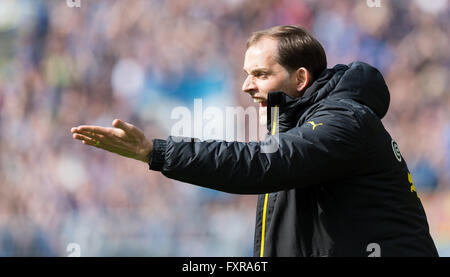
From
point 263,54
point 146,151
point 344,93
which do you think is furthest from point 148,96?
point 146,151

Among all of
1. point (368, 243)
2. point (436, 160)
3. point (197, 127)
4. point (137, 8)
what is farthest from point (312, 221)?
point (137, 8)

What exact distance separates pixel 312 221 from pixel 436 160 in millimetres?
3271

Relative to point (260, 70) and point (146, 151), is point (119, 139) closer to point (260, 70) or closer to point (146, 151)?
point (146, 151)

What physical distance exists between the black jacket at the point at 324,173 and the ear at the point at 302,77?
0.49 feet

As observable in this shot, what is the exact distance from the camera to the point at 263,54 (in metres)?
1.94

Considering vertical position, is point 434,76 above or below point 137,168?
above

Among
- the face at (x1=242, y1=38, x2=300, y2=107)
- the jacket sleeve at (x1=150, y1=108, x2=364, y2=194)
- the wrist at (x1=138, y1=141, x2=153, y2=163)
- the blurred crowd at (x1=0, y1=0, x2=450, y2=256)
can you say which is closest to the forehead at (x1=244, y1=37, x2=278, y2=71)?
the face at (x1=242, y1=38, x2=300, y2=107)

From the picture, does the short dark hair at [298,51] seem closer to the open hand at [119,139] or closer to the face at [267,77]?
the face at [267,77]

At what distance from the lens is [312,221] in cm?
160

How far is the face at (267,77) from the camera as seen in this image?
6.26ft

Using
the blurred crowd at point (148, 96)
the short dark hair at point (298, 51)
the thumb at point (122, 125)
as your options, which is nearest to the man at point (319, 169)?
the thumb at point (122, 125)

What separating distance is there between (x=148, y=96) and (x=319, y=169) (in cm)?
351
